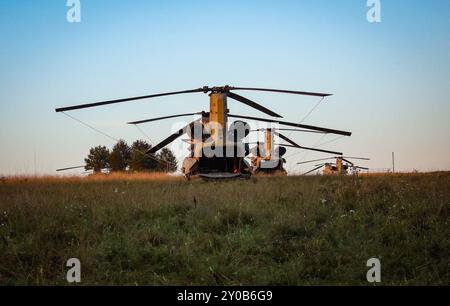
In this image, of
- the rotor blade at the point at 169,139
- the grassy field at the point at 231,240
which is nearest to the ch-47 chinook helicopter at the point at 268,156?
the rotor blade at the point at 169,139

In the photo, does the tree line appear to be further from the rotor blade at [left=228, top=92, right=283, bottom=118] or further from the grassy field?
the grassy field

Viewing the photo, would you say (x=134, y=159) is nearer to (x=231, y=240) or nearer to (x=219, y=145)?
(x=219, y=145)

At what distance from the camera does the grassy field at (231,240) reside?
5.07 metres

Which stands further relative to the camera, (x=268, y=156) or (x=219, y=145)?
(x=268, y=156)

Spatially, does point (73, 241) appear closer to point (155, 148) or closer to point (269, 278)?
point (269, 278)

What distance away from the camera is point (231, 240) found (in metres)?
6.05

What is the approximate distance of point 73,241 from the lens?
20.2 ft

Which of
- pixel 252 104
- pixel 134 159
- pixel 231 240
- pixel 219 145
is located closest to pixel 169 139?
pixel 219 145

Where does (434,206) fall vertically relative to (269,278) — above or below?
above

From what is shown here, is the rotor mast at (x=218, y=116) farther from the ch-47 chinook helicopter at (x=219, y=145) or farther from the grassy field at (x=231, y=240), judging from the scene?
the grassy field at (x=231, y=240)
